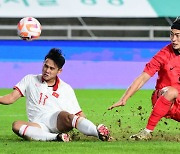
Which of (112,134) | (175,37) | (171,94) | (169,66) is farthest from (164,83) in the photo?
(112,134)

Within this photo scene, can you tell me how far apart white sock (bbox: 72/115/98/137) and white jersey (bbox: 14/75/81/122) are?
35cm

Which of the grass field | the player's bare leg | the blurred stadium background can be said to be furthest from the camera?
the blurred stadium background

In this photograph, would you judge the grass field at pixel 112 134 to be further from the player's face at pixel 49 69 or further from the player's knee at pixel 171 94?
the player's face at pixel 49 69

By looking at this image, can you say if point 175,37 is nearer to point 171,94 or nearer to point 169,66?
point 169,66

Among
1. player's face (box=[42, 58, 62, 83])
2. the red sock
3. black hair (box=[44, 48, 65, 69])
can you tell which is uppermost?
black hair (box=[44, 48, 65, 69])

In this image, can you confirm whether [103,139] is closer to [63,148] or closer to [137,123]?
[63,148]

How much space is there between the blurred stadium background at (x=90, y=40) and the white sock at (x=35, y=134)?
7.66 meters

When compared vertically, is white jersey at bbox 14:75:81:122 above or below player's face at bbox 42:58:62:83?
below

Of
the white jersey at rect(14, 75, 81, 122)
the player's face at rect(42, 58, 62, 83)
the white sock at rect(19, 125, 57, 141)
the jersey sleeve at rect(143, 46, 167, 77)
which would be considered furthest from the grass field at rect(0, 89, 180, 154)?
the player's face at rect(42, 58, 62, 83)

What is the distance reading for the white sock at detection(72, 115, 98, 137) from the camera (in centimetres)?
851

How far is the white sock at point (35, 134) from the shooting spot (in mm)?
8641

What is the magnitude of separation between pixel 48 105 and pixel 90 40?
852 centimetres

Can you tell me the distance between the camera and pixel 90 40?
17.4 m

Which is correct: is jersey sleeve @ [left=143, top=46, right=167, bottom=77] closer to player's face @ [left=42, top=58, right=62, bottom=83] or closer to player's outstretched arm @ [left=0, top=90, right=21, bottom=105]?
player's face @ [left=42, top=58, right=62, bottom=83]
